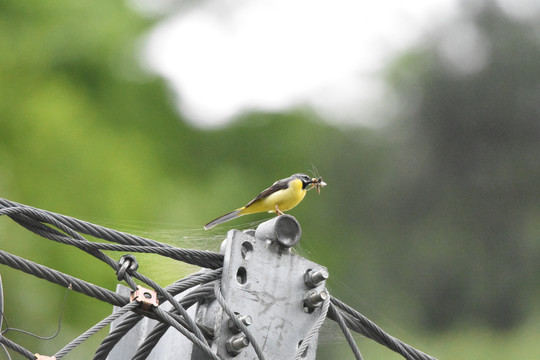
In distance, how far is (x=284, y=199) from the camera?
4.67m

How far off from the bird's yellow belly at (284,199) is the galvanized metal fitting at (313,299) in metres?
1.25

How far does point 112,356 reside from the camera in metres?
3.70

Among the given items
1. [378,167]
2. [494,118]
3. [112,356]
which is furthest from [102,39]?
[112,356]

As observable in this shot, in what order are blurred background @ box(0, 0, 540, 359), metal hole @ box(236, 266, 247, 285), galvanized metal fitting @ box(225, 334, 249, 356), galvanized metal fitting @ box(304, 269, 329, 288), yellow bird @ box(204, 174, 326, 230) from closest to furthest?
galvanized metal fitting @ box(225, 334, 249, 356)
metal hole @ box(236, 266, 247, 285)
galvanized metal fitting @ box(304, 269, 329, 288)
yellow bird @ box(204, 174, 326, 230)
blurred background @ box(0, 0, 540, 359)

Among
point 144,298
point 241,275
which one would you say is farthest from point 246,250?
point 144,298

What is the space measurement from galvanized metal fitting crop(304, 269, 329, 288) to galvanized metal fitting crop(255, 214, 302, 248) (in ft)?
0.43

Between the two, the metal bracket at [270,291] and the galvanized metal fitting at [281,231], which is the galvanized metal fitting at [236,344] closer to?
the metal bracket at [270,291]

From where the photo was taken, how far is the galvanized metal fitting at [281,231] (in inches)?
133

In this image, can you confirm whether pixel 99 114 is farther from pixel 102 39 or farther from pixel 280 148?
pixel 280 148

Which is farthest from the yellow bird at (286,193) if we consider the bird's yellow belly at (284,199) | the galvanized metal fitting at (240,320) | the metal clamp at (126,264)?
the metal clamp at (126,264)

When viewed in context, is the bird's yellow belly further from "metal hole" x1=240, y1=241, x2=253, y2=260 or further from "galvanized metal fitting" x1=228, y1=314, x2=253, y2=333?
"galvanized metal fitting" x1=228, y1=314, x2=253, y2=333

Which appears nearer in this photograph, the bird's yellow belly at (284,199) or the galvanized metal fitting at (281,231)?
the galvanized metal fitting at (281,231)

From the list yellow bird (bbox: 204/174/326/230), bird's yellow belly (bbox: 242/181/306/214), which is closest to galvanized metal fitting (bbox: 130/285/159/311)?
yellow bird (bbox: 204/174/326/230)

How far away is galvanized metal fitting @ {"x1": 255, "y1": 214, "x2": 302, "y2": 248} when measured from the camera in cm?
338
